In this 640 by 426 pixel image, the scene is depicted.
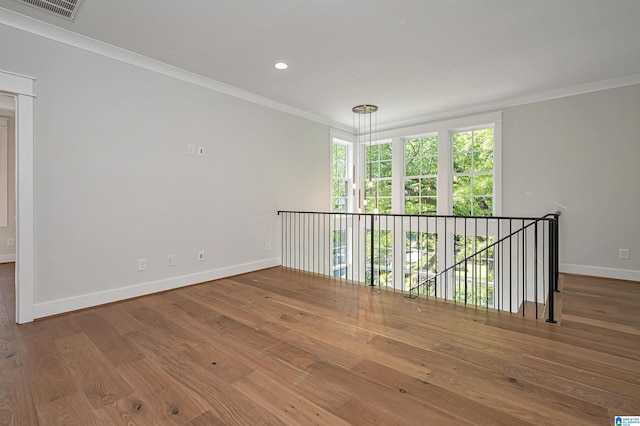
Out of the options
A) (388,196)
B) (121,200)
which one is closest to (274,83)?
(121,200)

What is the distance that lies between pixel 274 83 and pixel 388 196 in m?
3.39

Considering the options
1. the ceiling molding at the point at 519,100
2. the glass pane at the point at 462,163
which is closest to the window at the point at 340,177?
the ceiling molding at the point at 519,100

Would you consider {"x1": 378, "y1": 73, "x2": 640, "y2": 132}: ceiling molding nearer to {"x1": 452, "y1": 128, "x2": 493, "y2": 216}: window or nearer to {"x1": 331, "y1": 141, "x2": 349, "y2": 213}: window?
{"x1": 452, "y1": 128, "x2": 493, "y2": 216}: window

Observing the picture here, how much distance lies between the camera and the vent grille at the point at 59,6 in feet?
7.86

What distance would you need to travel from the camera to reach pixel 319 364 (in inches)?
77.4

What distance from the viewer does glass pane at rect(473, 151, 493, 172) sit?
5.04 meters

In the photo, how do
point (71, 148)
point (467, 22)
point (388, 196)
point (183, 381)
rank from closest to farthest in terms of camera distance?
point (183, 381), point (467, 22), point (71, 148), point (388, 196)

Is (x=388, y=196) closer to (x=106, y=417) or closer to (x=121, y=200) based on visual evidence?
(x=121, y=200)

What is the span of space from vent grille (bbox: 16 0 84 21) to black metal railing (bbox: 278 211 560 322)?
3250mm

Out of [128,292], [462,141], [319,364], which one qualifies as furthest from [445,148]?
[128,292]

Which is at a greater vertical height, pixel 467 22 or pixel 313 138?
pixel 467 22

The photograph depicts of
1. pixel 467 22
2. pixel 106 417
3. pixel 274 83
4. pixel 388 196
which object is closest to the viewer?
pixel 106 417

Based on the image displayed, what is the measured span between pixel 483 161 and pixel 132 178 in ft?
16.9

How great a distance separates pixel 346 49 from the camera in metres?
3.13
